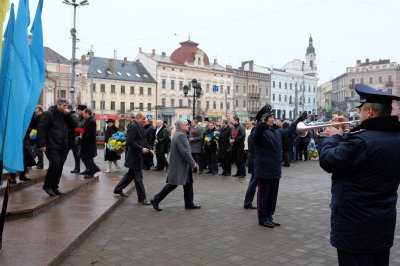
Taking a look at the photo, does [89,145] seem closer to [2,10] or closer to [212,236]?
[212,236]

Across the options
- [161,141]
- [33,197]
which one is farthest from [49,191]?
[161,141]

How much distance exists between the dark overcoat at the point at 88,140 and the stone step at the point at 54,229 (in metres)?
2.00

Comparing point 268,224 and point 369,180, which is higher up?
point 369,180

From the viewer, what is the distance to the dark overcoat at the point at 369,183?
9.68ft

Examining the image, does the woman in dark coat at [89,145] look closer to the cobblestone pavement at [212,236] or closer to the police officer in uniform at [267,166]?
the cobblestone pavement at [212,236]

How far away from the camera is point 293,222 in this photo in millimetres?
7152

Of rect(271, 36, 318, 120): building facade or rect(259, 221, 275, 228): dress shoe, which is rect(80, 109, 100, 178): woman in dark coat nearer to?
rect(259, 221, 275, 228): dress shoe

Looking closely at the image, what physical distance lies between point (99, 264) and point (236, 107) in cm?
7509

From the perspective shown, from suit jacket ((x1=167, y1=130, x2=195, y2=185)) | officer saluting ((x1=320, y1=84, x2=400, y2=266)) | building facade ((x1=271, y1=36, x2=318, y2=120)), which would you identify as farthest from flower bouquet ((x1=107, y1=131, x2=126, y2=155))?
building facade ((x1=271, y1=36, x2=318, y2=120))

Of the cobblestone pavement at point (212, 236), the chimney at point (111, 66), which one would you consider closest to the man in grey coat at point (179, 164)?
the cobblestone pavement at point (212, 236)

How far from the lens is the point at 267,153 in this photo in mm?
6988

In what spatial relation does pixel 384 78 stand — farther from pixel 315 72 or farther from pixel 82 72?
pixel 82 72

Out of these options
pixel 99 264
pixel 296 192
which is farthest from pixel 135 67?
pixel 99 264

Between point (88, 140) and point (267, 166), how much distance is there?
5760mm
